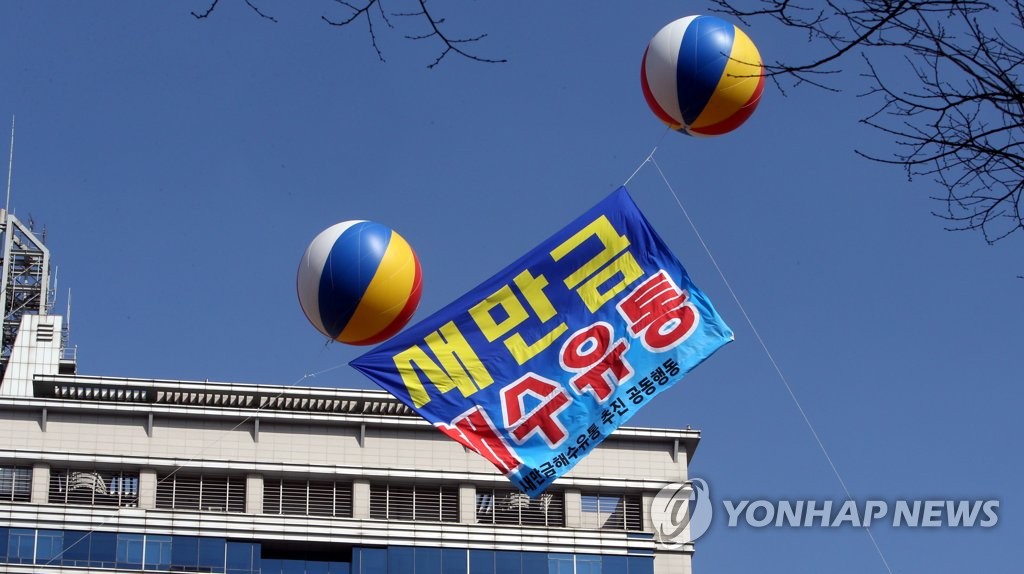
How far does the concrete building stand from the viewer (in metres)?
58.4

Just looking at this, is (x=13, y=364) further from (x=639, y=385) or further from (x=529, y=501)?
(x=639, y=385)

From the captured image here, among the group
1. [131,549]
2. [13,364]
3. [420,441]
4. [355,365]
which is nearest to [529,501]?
[420,441]

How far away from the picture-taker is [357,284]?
109 ft

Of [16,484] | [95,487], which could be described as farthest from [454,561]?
[16,484]

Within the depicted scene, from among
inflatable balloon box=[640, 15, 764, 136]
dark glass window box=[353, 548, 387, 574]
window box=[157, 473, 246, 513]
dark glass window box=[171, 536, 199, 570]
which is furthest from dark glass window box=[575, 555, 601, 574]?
inflatable balloon box=[640, 15, 764, 136]

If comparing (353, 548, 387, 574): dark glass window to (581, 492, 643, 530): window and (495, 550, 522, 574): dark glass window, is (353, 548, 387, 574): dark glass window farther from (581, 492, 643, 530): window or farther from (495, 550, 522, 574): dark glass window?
(581, 492, 643, 530): window

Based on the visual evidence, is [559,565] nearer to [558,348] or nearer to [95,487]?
[95,487]

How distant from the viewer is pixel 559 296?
31219 millimetres

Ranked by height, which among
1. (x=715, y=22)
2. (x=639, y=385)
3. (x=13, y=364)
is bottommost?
(x=639, y=385)

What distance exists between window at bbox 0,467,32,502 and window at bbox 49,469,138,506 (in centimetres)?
70

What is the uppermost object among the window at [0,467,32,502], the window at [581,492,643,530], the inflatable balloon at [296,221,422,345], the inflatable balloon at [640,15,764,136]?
the window at [0,467,32,502]

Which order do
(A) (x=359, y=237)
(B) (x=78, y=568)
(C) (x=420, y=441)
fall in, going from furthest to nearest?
(C) (x=420, y=441), (B) (x=78, y=568), (A) (x=359, y=237)

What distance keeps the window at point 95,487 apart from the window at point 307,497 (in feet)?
13.3

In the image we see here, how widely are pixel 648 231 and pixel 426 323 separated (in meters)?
3.94
